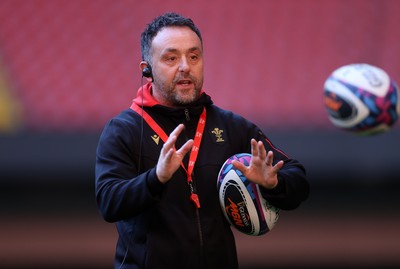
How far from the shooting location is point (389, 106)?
391 centimetres

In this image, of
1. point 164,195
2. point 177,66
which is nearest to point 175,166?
point 164,195

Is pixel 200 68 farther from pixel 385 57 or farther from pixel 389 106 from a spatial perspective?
pixel 385 57

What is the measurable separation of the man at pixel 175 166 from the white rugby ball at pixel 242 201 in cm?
5

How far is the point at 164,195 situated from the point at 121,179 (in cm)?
22

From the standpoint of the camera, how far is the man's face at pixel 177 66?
13.1 feet

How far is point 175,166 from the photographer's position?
140 inches

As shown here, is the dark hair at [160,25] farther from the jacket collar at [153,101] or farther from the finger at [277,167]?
the finger at [277,167]

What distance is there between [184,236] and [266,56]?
4.58 metres

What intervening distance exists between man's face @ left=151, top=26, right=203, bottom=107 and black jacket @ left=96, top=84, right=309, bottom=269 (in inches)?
3.0

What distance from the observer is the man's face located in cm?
399

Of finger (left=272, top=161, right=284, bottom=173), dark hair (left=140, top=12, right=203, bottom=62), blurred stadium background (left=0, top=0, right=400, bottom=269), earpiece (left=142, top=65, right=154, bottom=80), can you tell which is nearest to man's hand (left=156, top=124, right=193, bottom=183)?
finger (left=272, top=161, right=284, bottom=173)

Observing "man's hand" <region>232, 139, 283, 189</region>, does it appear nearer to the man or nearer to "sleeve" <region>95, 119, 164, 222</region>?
the man

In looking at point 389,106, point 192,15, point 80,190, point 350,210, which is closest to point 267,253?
point 350,210

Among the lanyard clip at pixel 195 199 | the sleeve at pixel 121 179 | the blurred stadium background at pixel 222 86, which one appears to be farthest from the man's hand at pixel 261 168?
the blurred stadium background at pixel 222 86
